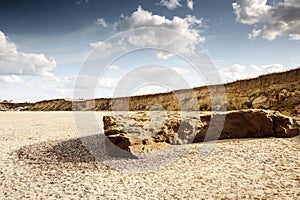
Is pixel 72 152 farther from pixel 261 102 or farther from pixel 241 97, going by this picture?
pixel 241 97

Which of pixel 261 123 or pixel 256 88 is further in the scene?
pixel 256 88

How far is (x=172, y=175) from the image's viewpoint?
23.2 feet

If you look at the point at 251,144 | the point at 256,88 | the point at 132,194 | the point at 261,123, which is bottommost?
the point at 132,194

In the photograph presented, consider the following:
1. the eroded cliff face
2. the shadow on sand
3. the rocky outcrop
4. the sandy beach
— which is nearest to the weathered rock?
the eroded cliff face

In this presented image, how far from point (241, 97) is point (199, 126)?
59.7ft

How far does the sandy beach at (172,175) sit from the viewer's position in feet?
19.3

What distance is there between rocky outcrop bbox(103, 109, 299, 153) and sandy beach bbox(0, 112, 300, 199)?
0.67m

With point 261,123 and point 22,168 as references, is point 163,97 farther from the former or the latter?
point 22,168

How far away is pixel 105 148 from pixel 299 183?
5.96m

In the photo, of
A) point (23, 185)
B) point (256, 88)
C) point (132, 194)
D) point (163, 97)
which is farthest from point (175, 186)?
point (163, 97)

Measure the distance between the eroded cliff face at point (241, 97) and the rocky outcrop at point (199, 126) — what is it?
7186mm

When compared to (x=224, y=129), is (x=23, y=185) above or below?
below

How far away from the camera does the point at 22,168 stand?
309 inches

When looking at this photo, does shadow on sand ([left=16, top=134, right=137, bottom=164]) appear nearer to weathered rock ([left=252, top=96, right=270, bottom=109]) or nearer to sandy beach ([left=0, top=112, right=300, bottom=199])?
sandy beach ([left=0, top=112, right=300, bottom=199])
